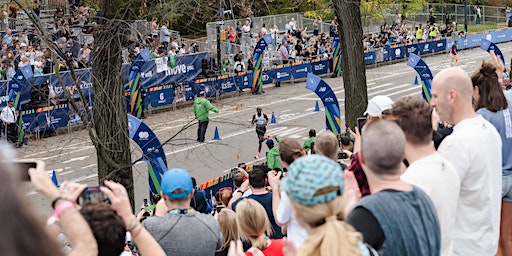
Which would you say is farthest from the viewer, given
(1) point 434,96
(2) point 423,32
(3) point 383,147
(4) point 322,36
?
(2) point 423,32

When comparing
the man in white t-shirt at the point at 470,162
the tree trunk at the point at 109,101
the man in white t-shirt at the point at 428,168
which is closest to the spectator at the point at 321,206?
the man in white t-shirt at the point at 428,168

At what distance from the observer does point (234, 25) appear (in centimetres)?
3750

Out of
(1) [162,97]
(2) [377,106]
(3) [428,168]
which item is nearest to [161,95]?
(1) [162,97]

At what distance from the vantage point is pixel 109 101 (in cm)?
1060

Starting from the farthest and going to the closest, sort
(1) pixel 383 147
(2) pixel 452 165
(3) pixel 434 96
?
(3) pixel 434 96
(2) pixel 452 165
(1) pixel 383 147

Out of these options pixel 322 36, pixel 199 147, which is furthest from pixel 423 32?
pixel 199 147

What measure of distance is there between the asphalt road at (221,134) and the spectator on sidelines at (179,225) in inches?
306

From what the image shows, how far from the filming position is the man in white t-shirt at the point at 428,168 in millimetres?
4461

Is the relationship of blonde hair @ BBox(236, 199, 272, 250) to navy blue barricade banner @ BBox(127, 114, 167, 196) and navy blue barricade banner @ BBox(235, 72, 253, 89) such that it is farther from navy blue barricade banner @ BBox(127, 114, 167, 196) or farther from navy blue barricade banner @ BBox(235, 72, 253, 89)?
navy blue barricade banner @ BBox(235, 72, 253, 89)

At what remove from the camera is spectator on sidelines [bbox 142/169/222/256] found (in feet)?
16.2

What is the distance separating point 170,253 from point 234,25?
33098 millimetres

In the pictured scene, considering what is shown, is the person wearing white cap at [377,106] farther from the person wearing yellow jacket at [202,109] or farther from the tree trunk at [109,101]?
the person wearing yellow jacket at [202,109]

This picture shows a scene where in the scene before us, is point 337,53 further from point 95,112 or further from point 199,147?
point 95,112

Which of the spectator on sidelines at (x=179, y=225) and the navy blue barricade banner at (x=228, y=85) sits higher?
the spectator on sidelines at (x=179, y=225)
